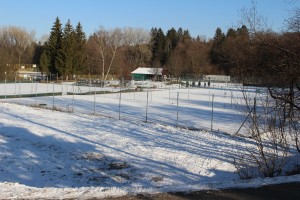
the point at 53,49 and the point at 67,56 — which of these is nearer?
the point at 67,56

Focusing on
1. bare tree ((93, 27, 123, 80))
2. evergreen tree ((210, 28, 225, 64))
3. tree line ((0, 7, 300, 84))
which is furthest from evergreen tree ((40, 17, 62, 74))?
evergreen tree ((210, 28, 225, 64))

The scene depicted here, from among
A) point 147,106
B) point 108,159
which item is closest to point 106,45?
point 147,106

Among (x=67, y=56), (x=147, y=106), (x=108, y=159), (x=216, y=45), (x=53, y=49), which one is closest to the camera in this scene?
(x=108, y=159)

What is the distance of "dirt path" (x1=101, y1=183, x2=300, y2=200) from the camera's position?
589 centimetres

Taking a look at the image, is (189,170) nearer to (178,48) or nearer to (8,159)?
(8,159)

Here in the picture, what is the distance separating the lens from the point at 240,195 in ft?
20.0

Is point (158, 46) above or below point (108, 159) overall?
above

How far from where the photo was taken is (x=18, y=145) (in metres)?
15.1

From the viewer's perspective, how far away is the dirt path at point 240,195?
19.3 ft

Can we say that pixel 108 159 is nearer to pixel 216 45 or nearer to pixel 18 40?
pixel 216 45

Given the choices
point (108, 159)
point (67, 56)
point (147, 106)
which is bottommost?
point (108, 159)

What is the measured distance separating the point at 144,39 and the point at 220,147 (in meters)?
119

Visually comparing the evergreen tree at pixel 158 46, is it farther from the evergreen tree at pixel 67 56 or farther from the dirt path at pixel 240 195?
the dirt path at pixel 240 195

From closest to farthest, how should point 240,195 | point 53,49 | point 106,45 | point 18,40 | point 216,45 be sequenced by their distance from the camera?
1. point 240,195
2. point 53,49
3. point 106,45
4. point 216,45
5. point 18,40
